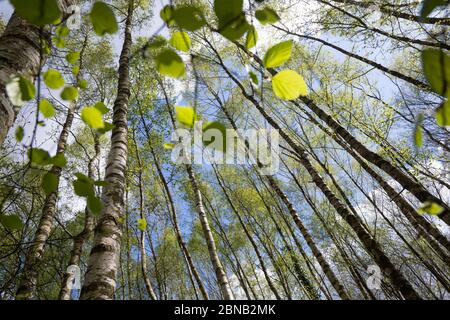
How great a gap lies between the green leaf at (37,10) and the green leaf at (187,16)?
5.2 inches

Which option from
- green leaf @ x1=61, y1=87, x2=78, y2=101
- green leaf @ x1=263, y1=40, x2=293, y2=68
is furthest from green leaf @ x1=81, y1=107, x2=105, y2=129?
green leaf @ x1=263, y1=40, x2=293, y2=68

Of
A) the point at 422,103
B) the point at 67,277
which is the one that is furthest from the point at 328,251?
the point at 67,277

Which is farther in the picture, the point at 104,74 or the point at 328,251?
the point at 328,251

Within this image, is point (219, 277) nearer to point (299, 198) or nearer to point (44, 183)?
point (44, 183)

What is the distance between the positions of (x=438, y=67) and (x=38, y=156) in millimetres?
512

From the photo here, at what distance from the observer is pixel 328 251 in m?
10.5

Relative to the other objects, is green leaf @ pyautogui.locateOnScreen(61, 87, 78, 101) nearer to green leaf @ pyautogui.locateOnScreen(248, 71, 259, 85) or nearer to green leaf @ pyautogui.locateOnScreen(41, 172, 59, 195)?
green leaf @ pyautogui.locateOnScreen(41, 172, 59, 195)

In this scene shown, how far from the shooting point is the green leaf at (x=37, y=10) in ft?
0.96

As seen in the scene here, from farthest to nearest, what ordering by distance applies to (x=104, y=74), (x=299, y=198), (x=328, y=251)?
(x=299, y=198)
(x=328, y=251)
(x=104, y=74)

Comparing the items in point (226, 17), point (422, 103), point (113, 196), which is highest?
point (422, 103)

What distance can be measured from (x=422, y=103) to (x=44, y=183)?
10455 millimetres
